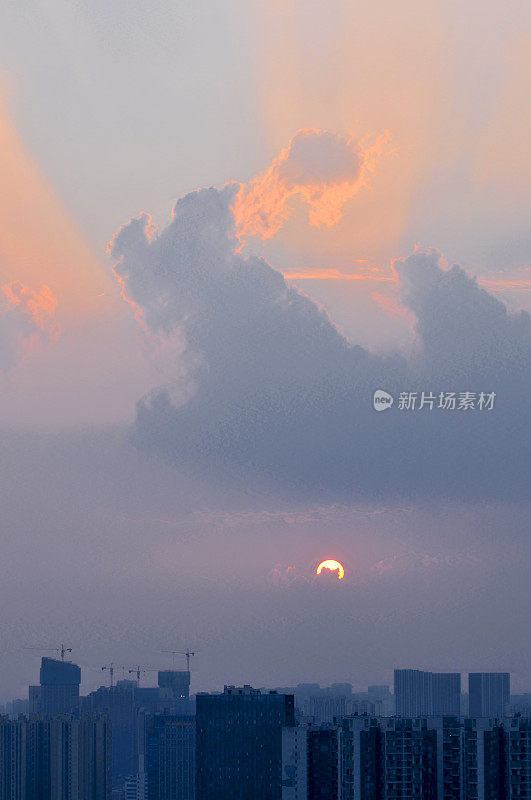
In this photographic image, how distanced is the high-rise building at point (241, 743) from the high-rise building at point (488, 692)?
53550 millimetres

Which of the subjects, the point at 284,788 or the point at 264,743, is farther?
the point at 264,743

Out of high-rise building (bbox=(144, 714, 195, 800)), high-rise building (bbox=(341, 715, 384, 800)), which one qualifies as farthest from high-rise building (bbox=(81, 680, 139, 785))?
high-rise building (bbox=(341, 715, 384, 800))

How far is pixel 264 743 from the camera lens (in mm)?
93750

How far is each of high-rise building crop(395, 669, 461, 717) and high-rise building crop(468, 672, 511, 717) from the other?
78.2 inches

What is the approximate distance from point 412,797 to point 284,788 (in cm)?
1116

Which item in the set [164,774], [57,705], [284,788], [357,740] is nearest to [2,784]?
[164,774]

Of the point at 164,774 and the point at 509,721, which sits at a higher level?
the point at 509,721

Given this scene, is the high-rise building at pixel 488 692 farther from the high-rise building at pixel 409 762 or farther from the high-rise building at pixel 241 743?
the high-rise building at pixel 409 762

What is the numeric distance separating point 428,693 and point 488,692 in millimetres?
7990

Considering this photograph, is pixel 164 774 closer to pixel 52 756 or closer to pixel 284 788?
pixel 52 756

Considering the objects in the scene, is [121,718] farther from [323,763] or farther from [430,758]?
[430,758]

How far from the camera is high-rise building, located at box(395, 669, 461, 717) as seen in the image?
154125 millimetres

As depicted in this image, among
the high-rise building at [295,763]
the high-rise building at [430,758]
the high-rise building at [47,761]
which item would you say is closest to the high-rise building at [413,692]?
the high-rise building at [47,761]

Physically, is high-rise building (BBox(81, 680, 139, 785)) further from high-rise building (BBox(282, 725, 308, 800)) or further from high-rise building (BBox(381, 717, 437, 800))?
high-rise building (BBox(381, 717, 437, 800))
